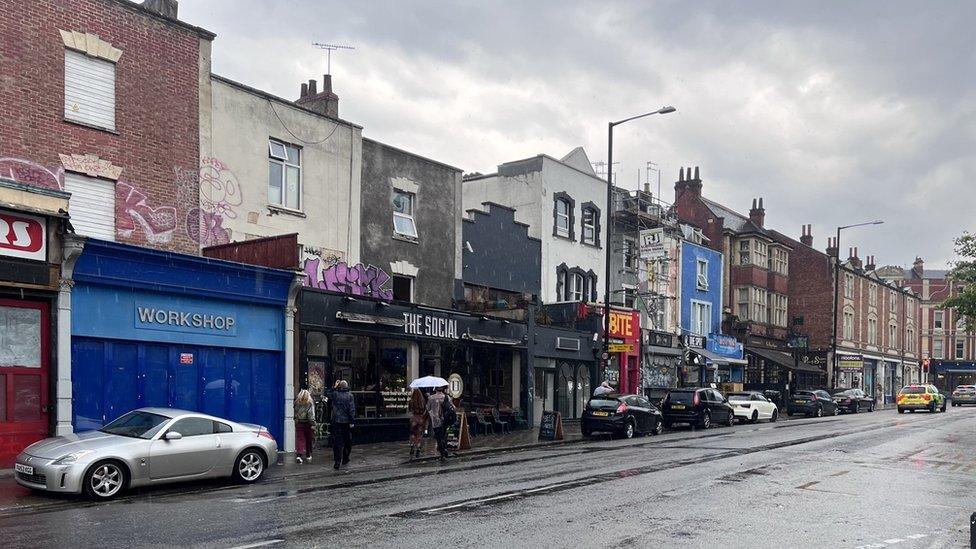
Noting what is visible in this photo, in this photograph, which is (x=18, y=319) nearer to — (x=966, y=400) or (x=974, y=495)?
(x=974, y=495)

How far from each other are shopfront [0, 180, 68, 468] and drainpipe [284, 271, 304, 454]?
5729 millimetres

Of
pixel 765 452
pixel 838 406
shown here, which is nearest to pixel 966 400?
pixel 838 406

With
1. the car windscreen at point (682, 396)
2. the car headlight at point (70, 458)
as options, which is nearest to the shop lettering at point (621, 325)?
the car windscreen at point (682, 396)

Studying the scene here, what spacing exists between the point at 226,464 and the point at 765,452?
13004 millimetres

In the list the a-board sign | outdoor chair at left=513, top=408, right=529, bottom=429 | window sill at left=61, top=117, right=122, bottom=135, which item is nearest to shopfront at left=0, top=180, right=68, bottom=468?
window sill at left=61, top=117, right=122, bottom=135

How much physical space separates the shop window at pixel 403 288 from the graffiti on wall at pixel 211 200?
6.38m

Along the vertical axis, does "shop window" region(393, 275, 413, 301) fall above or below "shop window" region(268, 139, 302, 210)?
below

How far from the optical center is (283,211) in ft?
76.0

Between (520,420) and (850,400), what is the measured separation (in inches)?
1070

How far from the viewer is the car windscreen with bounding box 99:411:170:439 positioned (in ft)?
45.4

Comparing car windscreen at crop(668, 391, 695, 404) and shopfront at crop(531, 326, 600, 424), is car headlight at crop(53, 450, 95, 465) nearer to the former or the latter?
shopfront at crop(531, 326, 600, 424)

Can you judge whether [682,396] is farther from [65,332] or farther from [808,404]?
[65,332]

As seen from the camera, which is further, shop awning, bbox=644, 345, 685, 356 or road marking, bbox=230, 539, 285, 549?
shop awning, bbox=644, 345, 685, 356

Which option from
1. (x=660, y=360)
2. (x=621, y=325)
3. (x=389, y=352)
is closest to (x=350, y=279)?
(x=389, y=352)
